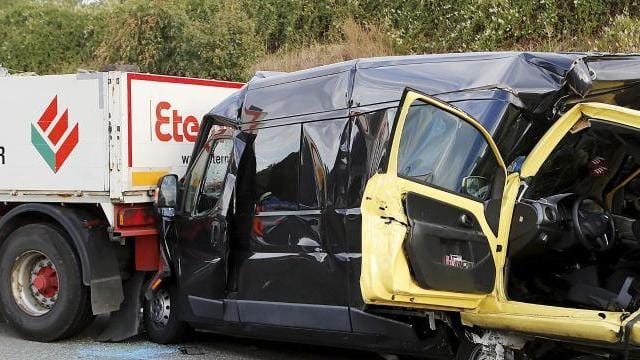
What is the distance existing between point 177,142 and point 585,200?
405 cm

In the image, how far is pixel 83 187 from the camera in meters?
6.93

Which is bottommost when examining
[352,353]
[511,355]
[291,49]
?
[352,353]

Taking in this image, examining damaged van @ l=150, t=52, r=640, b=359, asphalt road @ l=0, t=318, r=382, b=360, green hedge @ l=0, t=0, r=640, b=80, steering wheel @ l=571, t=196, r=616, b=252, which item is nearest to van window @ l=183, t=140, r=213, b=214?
damaged van @ l=150, t=52, r=640, b=359

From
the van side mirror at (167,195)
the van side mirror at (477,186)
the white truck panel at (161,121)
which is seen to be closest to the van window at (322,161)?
the van side mirror at (477,186)

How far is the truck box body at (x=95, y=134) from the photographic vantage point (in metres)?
6.83

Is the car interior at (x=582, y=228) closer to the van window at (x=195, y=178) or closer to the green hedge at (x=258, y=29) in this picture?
the van window at (x=195, y=178)

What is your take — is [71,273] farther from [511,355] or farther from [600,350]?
A: [600,350]

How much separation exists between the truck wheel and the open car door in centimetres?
323

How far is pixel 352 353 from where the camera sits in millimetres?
6703

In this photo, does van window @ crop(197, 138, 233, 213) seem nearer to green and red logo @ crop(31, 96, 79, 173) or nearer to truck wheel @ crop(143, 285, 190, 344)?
truck wheel @ crop(143, 285, 190, 344)

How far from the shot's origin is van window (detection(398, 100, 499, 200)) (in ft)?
14.4

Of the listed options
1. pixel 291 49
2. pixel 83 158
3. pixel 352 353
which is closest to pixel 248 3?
pixel 291 49

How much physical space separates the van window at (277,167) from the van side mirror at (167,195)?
1066mm

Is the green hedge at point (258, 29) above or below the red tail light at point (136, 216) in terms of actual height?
above
